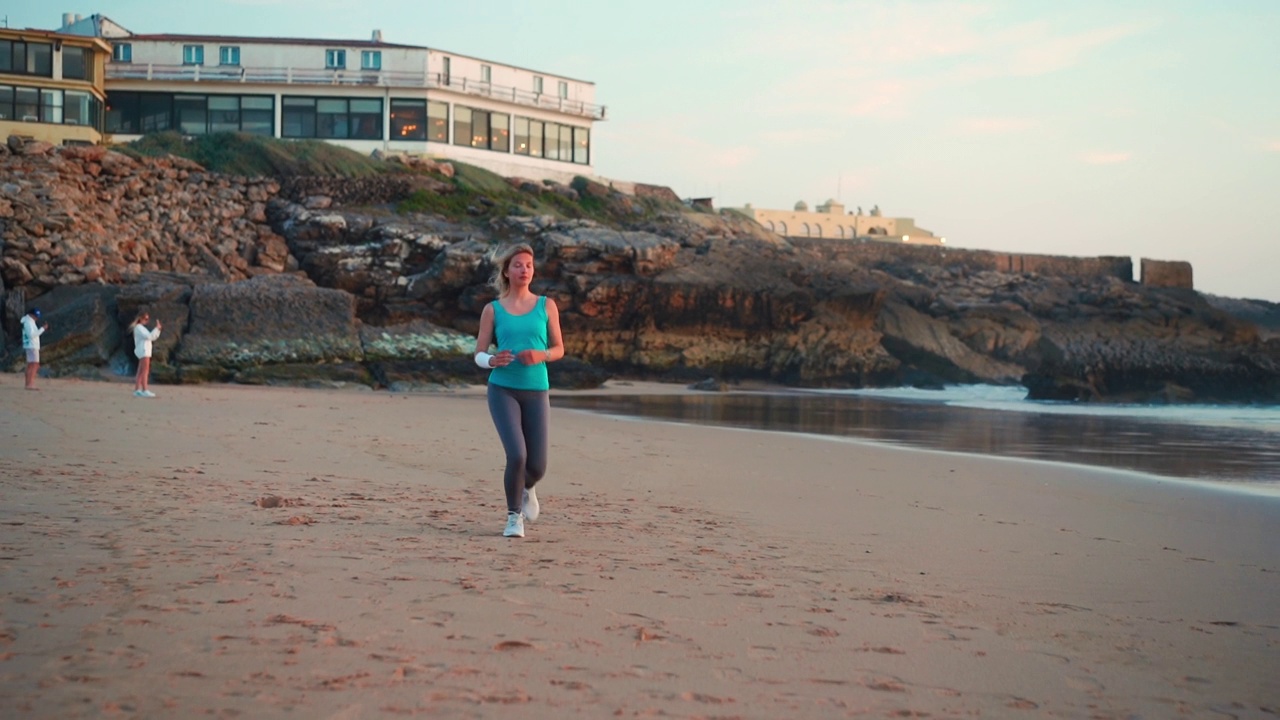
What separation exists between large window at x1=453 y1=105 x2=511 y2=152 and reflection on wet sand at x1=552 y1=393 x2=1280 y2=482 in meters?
24.2

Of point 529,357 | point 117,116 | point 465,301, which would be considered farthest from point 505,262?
point 117,116

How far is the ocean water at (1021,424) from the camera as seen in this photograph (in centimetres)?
1236

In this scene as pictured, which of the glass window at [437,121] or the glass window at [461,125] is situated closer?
the glass window at [437,121]

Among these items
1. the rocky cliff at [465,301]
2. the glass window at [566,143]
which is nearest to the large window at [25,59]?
the rocky cliff at [465,301]

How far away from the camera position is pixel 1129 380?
26312 millimetres

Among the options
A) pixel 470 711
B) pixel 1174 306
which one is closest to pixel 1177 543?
pixel 470 711

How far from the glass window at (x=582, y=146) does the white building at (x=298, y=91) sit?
4.99 metres

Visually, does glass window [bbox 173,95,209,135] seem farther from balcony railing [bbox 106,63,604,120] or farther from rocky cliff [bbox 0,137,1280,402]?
rocky cliff [bbox 0,137,1280,402]

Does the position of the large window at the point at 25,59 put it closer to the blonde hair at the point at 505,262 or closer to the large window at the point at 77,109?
the large window at the point at 77,109

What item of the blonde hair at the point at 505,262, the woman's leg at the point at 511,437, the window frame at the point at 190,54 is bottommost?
the woman's leg at the point at 511,437

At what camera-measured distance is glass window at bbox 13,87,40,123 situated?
39531 millimetres

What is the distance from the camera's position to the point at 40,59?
4009 centimetres

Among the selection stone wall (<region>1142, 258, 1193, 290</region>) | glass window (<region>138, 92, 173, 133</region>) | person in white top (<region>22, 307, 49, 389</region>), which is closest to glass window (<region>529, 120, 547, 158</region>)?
glass window (<region>138, 92, 173, 133</region>)

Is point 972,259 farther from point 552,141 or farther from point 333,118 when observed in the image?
point 333,118
